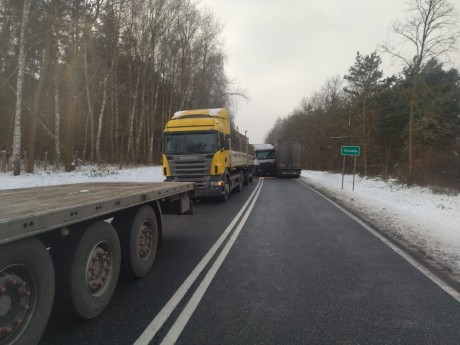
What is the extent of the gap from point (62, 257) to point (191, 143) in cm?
959

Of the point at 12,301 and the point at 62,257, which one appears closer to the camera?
the point at 12,301

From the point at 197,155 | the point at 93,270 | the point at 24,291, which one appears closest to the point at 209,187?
the point at 197,155

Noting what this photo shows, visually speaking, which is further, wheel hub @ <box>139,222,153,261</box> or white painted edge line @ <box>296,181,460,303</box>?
wheel hub @ <box>139,222,153,261</box>

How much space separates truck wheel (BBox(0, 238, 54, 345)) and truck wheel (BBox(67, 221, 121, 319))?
40 cm

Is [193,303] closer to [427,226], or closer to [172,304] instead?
[172,304]

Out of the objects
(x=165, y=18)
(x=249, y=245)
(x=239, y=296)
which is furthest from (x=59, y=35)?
(x=239, y=296)

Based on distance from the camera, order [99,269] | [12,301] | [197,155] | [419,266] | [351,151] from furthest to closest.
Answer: [351,151]
[197,155]
[419,266]
[99,269]
[12,301]

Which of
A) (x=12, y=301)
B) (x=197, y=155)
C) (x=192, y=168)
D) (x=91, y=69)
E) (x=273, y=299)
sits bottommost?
(x=273, y=299)

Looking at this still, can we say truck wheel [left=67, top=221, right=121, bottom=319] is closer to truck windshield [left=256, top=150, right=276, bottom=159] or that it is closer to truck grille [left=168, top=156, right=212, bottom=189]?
truck grille [left=168, top=156, right=212, bottom=189]

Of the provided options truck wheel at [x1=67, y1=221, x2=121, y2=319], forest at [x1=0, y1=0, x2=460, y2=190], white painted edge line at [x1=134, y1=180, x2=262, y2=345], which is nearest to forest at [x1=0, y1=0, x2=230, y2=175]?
forest at [x1=0, y1=0, x2=460, y2=190]

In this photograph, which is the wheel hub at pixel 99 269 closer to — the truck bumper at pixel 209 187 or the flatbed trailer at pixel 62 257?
the flatbed trailer at pixel 62 257

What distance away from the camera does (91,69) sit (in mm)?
29094

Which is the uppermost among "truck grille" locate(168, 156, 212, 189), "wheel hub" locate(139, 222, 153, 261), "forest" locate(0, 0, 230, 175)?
"forest" locate(0, 0, 230, 175)

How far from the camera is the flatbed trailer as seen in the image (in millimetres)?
2621
